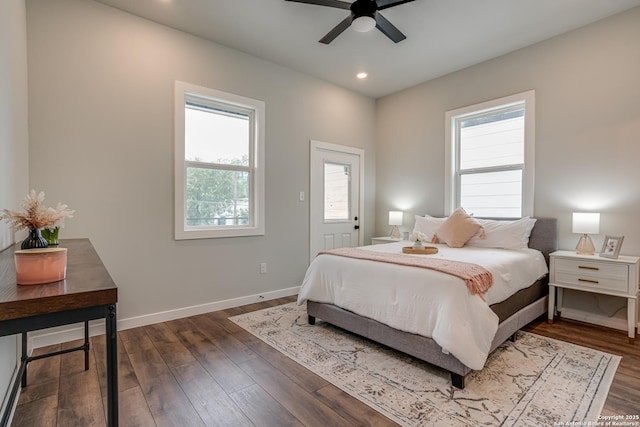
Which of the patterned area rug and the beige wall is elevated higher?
the beige wall

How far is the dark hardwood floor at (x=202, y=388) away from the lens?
1.68 meters

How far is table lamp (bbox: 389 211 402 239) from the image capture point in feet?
15.4

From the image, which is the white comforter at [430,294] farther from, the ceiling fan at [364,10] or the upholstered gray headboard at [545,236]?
the ceiling fan at [364,10]

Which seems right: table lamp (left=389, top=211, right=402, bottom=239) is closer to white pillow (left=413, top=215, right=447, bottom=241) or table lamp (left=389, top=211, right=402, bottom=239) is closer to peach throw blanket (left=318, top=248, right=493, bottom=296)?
white pillow (left=413, top=215, right=447, bottom=241)

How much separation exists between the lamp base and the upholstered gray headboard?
23 centimetres

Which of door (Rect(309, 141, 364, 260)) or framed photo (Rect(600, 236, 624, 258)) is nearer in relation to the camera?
framed photo (Rect(600, 236, 624, 258))

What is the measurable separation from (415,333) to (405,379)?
30cm

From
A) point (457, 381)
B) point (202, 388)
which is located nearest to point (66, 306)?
point (202, 388)

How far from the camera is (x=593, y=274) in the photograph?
2.82 meters

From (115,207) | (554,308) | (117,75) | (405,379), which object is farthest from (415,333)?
(117,75)

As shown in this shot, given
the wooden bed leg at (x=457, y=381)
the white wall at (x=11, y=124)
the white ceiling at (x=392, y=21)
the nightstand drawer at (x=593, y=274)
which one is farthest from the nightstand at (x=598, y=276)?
the white wall at (x=11, y=124)

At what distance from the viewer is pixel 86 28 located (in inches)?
107

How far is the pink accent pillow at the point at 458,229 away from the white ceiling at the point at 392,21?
197 cm

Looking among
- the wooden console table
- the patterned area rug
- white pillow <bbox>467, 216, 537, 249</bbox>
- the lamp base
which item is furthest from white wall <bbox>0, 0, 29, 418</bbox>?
the lamp base
